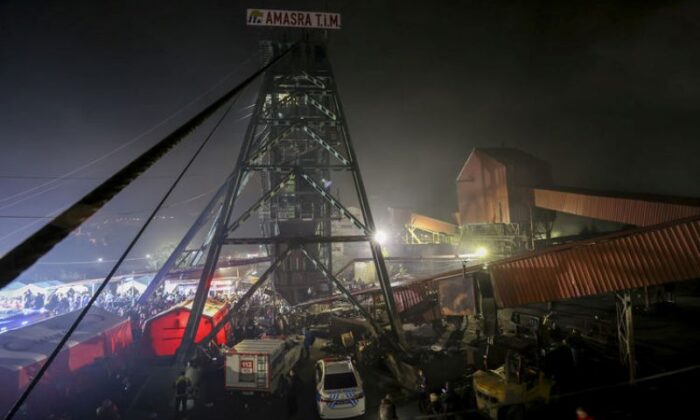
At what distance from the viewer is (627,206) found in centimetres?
1838

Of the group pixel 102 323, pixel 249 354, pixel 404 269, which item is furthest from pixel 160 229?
pixel 249 354

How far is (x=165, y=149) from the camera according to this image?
8.89 feet

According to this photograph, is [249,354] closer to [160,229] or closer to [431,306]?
[431,306]

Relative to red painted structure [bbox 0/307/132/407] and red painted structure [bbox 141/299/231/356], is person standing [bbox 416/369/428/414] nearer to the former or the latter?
red painted structure [bbox 141/299/231/356]

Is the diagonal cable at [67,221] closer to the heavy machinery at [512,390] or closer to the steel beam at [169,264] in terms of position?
the heavy machinery at [512,390]

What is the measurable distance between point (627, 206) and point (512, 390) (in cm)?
1455

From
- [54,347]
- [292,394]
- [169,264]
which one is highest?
[169,264]

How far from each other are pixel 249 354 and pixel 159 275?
17.6ft

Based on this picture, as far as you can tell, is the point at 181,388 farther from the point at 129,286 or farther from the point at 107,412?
the point at 129,286

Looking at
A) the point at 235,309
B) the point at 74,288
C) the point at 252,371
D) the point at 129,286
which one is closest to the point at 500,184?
the point at 252,371

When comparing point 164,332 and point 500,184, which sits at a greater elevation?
point 500,184

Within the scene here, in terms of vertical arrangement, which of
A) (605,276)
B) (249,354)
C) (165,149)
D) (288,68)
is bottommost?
(249,354)

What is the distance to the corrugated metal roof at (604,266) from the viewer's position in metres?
9.98

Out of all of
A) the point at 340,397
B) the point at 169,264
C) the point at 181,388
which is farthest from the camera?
the point at 169,264
